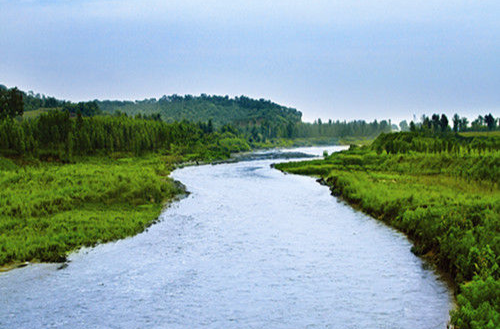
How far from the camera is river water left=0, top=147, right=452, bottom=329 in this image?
57.6 feet

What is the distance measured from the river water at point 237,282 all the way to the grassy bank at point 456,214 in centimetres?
149

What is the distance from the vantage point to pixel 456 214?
1012 inches

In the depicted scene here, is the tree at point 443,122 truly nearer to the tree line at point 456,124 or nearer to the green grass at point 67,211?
the tree line at point 456,124

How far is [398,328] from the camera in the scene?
16312 mm

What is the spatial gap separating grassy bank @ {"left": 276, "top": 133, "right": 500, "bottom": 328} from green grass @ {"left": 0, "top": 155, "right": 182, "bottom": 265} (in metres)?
22.8

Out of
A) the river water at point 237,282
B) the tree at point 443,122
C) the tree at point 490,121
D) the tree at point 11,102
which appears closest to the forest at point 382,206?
the river water at point 237,282

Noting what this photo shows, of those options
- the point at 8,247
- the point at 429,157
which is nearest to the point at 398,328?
the point at 8,247

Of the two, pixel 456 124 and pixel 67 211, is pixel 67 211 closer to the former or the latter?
pixel 67 211

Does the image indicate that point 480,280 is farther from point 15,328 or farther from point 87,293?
point 15,328

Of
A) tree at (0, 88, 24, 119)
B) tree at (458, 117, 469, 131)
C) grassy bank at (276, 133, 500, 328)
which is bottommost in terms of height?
grassy bank at (276, 133, 500, 328)

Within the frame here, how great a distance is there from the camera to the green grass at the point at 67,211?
2594 centimetres

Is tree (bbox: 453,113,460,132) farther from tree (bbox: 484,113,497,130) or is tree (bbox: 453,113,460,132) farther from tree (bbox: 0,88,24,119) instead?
tree (bbox: 0,88,24,119)

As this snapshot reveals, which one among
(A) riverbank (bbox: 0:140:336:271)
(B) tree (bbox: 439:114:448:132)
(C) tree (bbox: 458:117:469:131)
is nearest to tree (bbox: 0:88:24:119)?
(A) riverbank (bbox: 0:140:336:271)

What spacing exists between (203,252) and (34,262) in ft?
35.7
